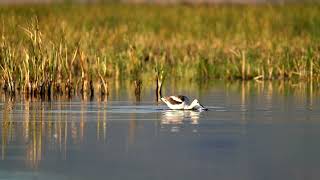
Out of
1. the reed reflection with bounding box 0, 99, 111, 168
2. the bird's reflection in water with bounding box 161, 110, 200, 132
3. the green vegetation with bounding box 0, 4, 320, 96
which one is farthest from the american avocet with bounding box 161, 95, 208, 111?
the green vegetation with bounding box 0, 4, 320, 96

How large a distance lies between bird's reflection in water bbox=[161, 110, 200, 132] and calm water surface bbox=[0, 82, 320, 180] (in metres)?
0.01

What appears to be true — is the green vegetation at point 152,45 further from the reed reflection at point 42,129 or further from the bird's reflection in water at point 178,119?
the bird's reflection in water at point 178,119

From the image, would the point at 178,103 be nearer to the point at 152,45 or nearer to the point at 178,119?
the point at 178,119

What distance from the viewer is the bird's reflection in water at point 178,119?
1533cm

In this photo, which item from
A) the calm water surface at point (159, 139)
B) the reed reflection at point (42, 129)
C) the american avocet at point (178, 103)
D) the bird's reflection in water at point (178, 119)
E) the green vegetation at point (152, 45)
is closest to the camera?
the calm water surface at point (159, 139)

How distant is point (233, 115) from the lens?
1695 centimetres

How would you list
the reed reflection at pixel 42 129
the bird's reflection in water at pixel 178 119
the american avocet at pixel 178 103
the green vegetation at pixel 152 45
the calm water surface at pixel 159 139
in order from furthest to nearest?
the green vegetation at pixel 152 45, the american avocet at pixel 178 103, the bird's reflection in water at pixel 178 119, the reed reflection at pixel 42 129, the calm water surface at pixel 159 139

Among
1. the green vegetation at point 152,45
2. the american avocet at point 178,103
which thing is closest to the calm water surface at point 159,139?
the american avocet at point 178,103

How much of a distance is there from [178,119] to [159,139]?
→ 260 cm

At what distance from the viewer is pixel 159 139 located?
1383 cm

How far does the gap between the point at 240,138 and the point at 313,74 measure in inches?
421

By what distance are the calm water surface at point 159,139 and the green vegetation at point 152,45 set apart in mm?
1238

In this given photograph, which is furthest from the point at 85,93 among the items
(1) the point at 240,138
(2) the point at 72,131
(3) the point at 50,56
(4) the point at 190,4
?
(4) the point at 190,4

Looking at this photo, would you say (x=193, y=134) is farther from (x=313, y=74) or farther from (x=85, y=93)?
(x=313, y=74)
